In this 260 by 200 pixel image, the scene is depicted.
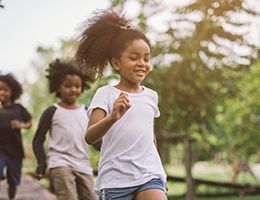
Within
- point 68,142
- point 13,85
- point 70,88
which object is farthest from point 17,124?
point 68,142

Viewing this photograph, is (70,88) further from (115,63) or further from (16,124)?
(115,63)

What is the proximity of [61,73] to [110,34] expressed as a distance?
1.94 metres

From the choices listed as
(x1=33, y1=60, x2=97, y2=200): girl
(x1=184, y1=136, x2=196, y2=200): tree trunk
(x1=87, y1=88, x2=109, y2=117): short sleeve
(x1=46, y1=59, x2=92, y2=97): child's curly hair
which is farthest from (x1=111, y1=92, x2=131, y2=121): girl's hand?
(x1=184, y1=136, x2=196, y2=200): tree trunk

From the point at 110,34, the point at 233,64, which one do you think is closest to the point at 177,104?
the point at 233,64

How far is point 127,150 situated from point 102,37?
0.72 meters

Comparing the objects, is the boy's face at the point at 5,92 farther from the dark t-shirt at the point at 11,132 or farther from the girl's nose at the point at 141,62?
the girl's nose at the point at 141,62

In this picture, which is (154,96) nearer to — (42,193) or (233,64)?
(42,193)

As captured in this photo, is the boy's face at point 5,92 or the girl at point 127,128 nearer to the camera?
the girl at point 127,128

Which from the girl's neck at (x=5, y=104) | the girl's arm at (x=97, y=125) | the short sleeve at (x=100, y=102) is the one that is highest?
the short sleeve at (x=100, y=102)

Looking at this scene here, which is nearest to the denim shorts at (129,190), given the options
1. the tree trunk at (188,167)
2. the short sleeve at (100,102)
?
the short sleeve at (100,102)

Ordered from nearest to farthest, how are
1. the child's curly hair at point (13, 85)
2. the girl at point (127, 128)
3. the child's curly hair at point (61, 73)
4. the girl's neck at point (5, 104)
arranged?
the girl at point (127, 128) → the child's curly hair at point (61, 73) → the girl's neck at point (5, 104) → the child's curly hair at point (13, 85)

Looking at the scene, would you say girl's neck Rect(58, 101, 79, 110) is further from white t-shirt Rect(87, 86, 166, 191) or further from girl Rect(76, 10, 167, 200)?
white t-shirt Rect(87, 86, 166, 191)

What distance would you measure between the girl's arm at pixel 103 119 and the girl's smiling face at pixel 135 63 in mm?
271

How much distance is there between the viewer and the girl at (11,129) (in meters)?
6.49
